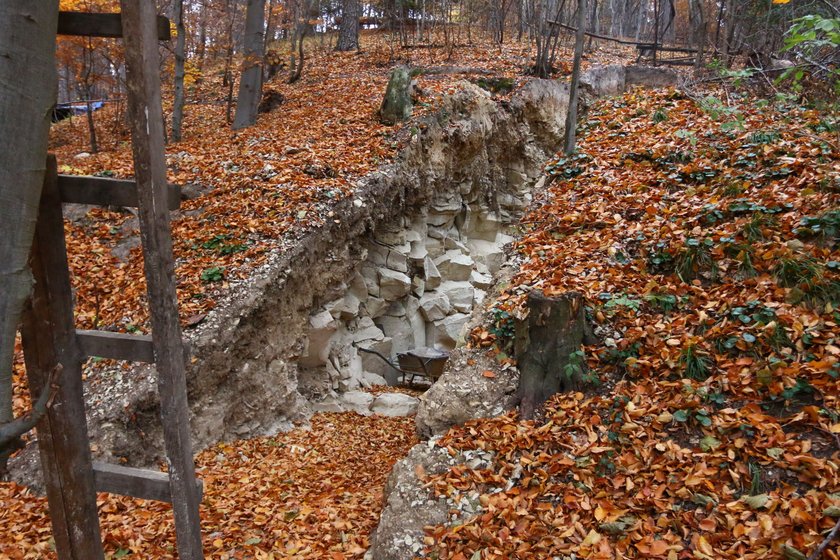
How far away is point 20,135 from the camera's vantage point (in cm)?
201

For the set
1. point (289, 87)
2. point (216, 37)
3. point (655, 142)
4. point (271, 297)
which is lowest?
point (271, 297)

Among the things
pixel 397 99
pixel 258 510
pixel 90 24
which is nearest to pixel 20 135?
pixel 90 24

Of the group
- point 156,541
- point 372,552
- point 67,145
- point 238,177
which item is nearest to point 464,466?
point 372,552

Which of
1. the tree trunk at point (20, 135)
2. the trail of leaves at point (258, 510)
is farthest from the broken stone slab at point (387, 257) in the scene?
the tree trunk at point (20, 135)

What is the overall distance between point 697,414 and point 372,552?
302 centimetres

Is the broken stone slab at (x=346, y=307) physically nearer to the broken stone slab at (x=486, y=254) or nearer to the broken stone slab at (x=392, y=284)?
the broken stone slab at (x=392, y=284)

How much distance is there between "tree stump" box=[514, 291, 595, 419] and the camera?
5090 mm

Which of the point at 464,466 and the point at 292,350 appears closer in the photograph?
the point at 464,466

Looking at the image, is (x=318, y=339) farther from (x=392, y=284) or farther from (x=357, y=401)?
(x=392, y=284)

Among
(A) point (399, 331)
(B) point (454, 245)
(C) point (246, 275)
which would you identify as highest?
(C) point (246, 275)

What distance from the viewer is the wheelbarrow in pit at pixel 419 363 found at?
10.6 m

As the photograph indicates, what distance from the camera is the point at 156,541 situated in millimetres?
4602

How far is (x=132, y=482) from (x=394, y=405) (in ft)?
19.9

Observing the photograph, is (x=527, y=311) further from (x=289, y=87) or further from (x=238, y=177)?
(x=289, y=87)
